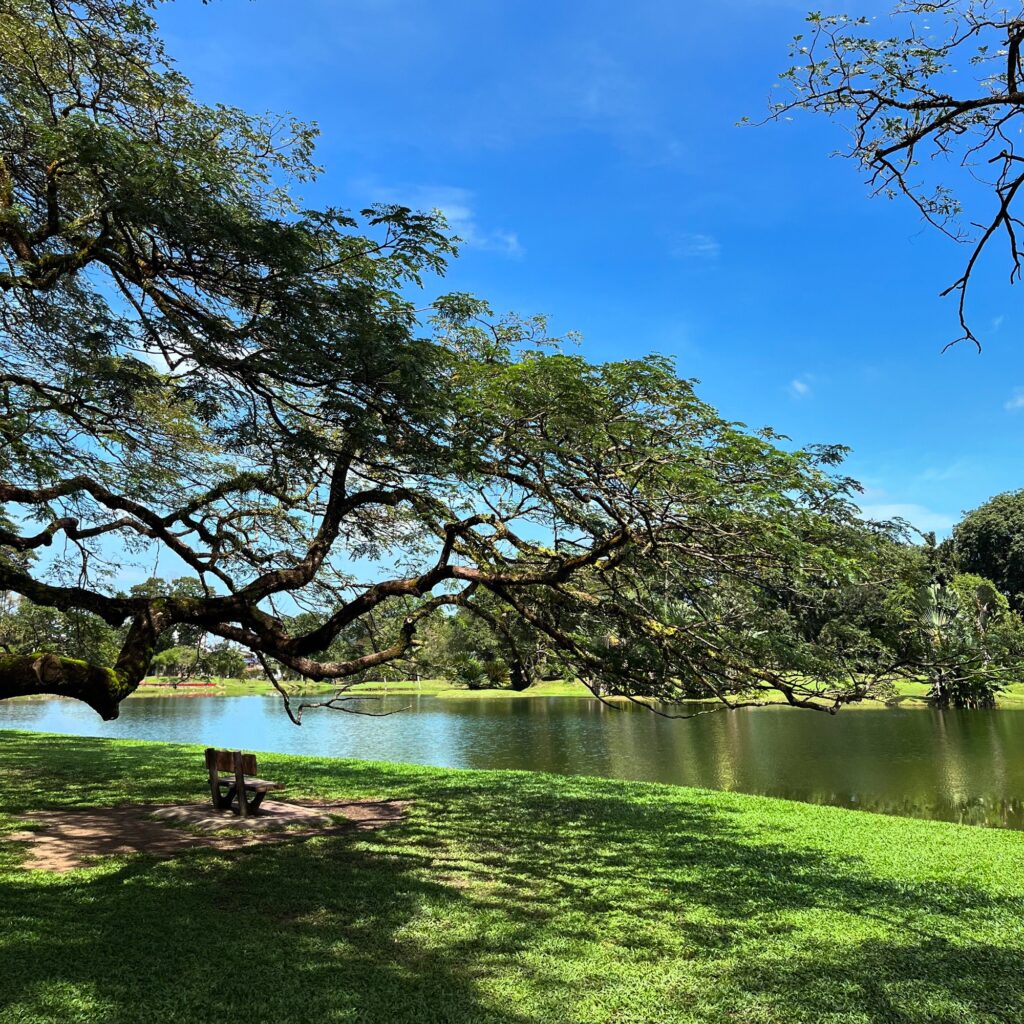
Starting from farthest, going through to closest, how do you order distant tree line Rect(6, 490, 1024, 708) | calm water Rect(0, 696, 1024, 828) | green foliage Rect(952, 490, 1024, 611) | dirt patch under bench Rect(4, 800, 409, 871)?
1. green foliage Rect(952, 490, 1024, 611)
2. calm water Rect(0, 696, 1024, 828)
3. dirt patch under bench Rect(4, 800, 409, 871)
4. distant tree line Rect(6, 490, 1024, 708)

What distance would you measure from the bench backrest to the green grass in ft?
4.12

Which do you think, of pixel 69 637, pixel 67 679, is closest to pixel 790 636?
pixel 67 679

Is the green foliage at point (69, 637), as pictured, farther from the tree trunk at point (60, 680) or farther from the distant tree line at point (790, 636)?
the tree trunk at point (60, 680)

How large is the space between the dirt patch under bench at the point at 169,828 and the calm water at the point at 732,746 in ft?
24.6

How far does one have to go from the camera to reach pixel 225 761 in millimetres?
7770

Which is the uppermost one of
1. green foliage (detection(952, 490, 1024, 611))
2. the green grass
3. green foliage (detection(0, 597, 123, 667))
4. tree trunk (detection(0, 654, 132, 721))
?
green foliage (detection(952, 490, 1024, 611))

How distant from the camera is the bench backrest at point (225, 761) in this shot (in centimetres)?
762

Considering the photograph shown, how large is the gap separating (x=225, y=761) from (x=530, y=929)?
14.7ft

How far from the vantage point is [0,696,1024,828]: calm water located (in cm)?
1268

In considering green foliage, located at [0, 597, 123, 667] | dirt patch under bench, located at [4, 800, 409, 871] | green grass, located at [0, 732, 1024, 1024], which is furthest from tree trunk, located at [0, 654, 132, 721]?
green foliage, located at [0, 597, 123, 667]

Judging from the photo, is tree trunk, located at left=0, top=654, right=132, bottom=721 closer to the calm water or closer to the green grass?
the green grass

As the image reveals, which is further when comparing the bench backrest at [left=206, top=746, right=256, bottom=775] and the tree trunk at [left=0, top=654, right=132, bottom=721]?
the bench backrest at [left=206, top=746, right=256, bottom=775]

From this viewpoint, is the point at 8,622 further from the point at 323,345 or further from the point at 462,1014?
the point at 462,1014

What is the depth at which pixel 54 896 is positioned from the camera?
15.9ft
